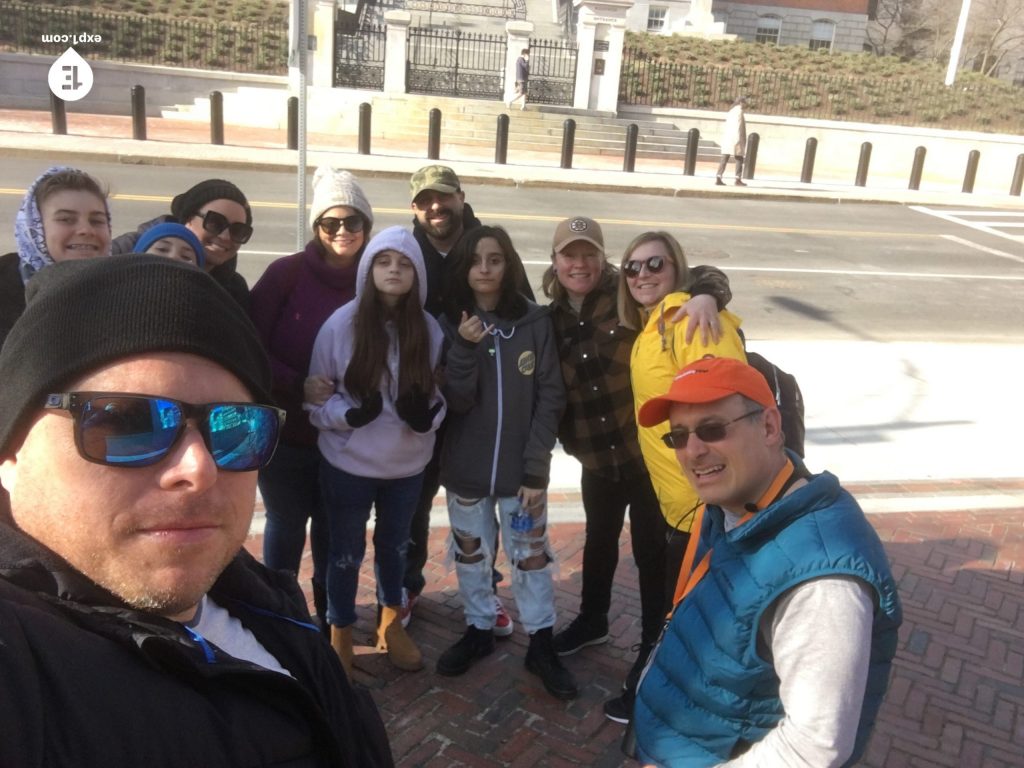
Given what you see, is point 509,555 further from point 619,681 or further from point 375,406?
point 375,406

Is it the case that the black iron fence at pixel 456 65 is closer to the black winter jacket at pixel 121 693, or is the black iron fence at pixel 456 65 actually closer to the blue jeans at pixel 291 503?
the blue jeans at pixel 291 503

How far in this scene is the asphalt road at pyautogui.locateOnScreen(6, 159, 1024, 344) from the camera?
1066cm

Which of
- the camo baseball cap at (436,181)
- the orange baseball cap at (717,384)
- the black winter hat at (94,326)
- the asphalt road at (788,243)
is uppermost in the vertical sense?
the black winter hat at (94,326)

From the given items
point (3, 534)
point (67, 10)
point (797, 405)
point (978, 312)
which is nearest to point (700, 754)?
point (797, 405)

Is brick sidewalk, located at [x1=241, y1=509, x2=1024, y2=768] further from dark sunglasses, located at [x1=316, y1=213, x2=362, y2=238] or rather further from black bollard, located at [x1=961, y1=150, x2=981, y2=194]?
black bollard, located at [x1=961, y1=150, x2=981, y2=194]

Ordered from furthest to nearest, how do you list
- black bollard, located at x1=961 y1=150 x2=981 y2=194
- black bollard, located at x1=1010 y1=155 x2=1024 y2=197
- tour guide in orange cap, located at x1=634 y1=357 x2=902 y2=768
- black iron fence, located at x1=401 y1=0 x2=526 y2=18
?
black iron fence, located at x1=401 y1=0 x2=526 y2=18 → black bollard, located at x1=1010 y1=155 x2=1024 y2=197 → black bollard, located at x1=961 y1=150 x2=981 y2=194 → tour guide in orange cap, located at x1=634 y1=357 x2=902 y2=768

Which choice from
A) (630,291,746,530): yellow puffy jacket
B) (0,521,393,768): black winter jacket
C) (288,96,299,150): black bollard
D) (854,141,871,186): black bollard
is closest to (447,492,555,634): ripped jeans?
(630,291,746,530): yellow puffy jacket

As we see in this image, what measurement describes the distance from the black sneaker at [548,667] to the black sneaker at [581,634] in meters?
0.17

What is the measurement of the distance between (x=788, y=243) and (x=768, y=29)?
35070mm

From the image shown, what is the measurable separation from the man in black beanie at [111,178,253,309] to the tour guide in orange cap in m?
2.09

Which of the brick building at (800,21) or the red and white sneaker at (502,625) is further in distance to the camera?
the brick building at (800,21)

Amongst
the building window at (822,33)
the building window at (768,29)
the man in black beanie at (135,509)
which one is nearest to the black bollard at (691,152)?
the man in black beanie at (135,509)

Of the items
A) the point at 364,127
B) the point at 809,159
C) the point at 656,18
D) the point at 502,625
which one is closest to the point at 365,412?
the point at 502,625

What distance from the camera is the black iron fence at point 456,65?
1021 inches
